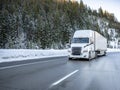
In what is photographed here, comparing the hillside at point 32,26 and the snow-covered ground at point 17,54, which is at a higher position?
the hillside at point 32,26

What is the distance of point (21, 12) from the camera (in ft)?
306

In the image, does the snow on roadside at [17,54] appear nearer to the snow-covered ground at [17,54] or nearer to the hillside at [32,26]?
the snow-covered ground at [17,54]

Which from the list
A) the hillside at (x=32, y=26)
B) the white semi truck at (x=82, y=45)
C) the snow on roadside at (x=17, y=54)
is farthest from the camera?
the hillside at (x=32, y=26)

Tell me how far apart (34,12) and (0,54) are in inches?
3096

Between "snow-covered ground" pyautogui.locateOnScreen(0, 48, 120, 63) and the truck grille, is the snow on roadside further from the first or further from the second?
the truck grille

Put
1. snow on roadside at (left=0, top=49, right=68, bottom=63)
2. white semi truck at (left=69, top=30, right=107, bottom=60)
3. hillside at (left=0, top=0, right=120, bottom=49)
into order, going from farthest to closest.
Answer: hillside at (left=0, top=0, right=120, bottom=49)
white semi truck at (left=69, top=30, right=107, bottom=60)
snow on roadside at (left=0, top=49, right=68, bottom=63)

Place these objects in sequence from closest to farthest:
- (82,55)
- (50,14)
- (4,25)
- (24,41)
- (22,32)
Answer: (82,55), (4,25), (24,41), (22,32), (50,14)

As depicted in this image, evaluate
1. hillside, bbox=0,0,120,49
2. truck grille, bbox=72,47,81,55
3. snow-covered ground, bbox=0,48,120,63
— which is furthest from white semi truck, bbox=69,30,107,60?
hillside, bbox=0,0,120,49

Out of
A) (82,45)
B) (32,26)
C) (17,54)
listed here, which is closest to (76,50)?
(82,45)

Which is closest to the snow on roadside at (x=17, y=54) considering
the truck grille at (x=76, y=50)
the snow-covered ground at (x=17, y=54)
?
the snow-covered ground at (x=17, y=54)

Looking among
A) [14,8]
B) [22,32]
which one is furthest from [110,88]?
[14,8]

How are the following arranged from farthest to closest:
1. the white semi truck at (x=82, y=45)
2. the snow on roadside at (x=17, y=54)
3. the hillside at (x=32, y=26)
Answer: the hillside at (x=32, y=26) → the white semi truck at (x=82, y=45) → the snow on roadside at (x=17, y=54)

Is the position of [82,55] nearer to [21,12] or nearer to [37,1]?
[21,12]

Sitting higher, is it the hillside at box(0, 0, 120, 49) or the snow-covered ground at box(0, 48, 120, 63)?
the hillside at box(0, 0, 120, 49)
